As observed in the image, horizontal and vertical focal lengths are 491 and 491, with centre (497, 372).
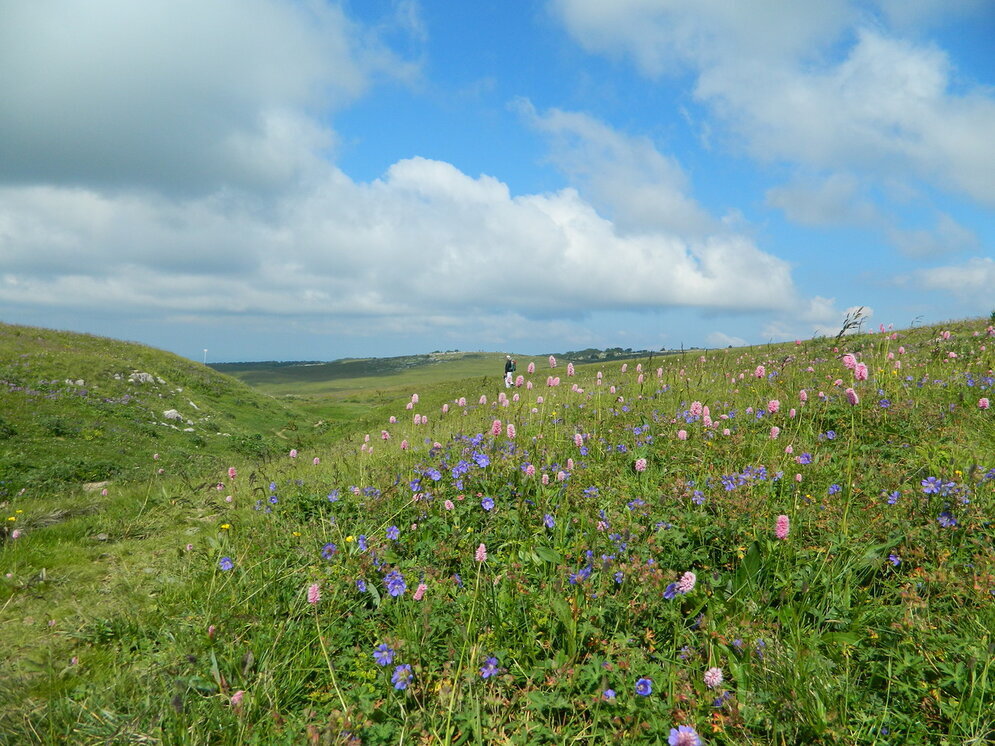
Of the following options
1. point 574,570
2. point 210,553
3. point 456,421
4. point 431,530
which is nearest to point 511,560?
point 574,570

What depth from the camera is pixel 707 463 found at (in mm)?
5184

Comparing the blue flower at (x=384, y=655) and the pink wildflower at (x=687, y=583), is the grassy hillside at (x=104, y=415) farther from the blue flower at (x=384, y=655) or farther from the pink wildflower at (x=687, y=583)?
the pink wildflower at (x=687, y=583)

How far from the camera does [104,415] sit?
651 inches

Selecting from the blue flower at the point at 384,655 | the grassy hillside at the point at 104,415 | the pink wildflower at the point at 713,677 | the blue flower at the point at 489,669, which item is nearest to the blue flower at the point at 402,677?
the blue flower at the point at 384,655

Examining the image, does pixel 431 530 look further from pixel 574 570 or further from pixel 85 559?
pixel 85 559

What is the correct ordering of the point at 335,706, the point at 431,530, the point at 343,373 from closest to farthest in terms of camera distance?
the point at 335,706 < the point at 431,530 < the point at 343,373

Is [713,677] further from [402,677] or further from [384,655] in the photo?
[384,655]

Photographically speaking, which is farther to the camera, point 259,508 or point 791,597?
point 259,508

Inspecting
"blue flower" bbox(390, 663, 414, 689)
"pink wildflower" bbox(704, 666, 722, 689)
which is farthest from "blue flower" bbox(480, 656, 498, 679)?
"pink wildflower" bbox(704, 666, 722, 689)

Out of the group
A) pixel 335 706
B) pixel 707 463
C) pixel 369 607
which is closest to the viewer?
pixel 335 706

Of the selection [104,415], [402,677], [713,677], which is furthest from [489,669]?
[104,415]

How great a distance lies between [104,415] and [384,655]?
60.5ft

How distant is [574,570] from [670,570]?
27.6 inches

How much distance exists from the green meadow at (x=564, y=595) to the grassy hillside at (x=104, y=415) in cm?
680
